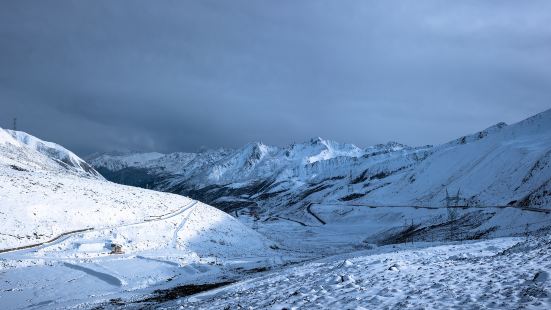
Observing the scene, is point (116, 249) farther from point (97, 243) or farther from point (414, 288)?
point (414, 288)

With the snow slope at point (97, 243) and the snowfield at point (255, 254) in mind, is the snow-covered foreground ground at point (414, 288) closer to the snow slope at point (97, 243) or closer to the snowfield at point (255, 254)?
the snowfield at point (255, 254)

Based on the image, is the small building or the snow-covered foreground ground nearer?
the snow-covered foreground ground

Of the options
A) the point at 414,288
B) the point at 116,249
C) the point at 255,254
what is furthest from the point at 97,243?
the point at 414,288

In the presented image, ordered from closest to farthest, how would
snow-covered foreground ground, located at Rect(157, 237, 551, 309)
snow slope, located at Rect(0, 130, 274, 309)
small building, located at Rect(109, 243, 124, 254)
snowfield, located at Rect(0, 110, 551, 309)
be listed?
snow-covered foreground ground, located at Rect(157, 237, 551, 309) < snowfield, located at Rect(0, 110, 551, 309) < snow slope, located at Rect(0, 130, 274, 309) < small building, located at Rect(109, 243, 124, 254)

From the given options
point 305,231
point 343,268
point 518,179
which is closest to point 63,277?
point 343,268

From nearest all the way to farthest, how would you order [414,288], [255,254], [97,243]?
[414,288], [97,243], [255,254]

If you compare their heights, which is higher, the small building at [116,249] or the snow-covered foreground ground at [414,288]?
the snow-covered foreground ground at [414,288]

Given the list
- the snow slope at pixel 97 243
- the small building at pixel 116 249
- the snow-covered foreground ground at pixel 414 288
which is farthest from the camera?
the small building at pixel 116 249

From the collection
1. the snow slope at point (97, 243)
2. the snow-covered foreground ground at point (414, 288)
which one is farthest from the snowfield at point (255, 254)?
the snow slope at point (97, 243)

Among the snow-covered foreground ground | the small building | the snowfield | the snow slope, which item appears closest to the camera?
the snow-covered foreground ground

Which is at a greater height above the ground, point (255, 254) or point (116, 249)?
point (116, 249)

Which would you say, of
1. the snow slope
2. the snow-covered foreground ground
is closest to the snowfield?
the snow-covered foreground ground

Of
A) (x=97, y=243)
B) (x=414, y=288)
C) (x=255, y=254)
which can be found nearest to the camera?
(x=414, y=288)

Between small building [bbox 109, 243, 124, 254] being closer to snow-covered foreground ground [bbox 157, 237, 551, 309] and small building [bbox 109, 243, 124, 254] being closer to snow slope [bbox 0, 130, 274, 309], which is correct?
snow slope [bbox 0, 130, 274, 309]
